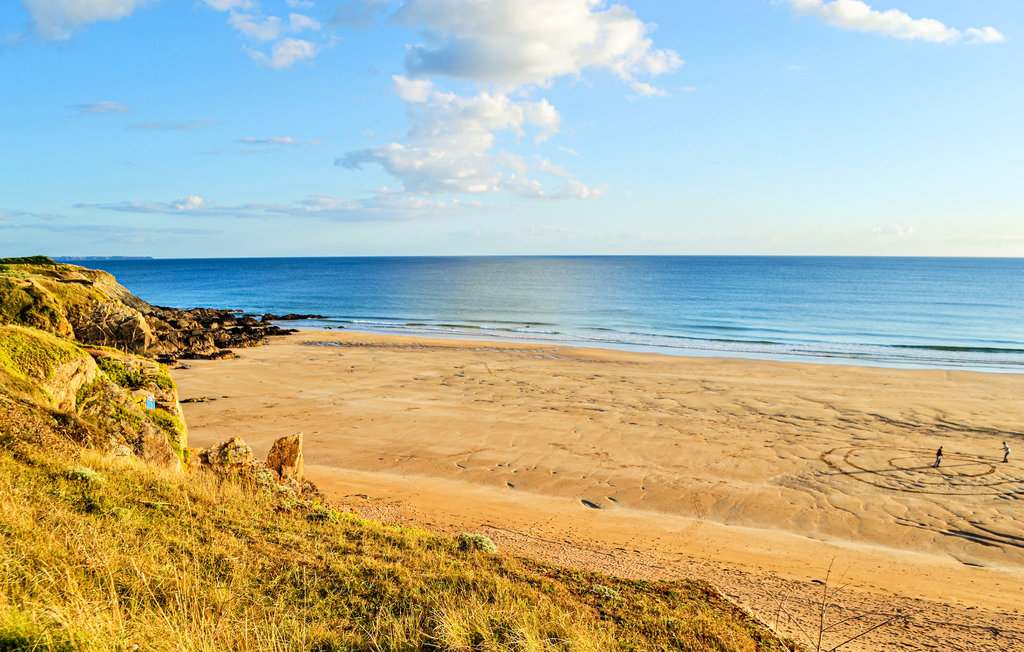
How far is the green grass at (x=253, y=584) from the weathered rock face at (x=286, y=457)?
340 centimetres

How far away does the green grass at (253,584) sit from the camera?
180 inches

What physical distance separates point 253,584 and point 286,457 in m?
6.49

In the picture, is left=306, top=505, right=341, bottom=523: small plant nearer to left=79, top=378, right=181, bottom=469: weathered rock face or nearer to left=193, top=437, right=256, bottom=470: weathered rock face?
left=193, top=437, right=256, bottom=470: weathered rock face

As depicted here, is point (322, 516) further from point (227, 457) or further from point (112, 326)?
point (112, 326)

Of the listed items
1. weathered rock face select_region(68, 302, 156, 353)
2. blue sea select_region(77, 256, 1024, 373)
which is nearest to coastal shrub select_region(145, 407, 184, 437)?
weathered rock face select_region(68, 302, 156, 353)

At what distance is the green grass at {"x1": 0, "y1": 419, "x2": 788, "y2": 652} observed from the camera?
4.56 meters

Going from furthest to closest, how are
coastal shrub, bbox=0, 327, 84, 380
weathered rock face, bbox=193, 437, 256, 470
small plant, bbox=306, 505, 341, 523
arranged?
weathered rock face, bbox=193, 437, 256, 470 → coastal shrub, bbox=0, 327, 84, 380 → small plant, bbox=306, 505, 341, 523

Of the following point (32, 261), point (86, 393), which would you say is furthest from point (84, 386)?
point (32, 261)

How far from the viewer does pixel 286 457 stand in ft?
38.9

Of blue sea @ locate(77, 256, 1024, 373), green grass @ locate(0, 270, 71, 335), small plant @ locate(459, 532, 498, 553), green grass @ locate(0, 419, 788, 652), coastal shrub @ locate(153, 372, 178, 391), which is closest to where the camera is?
green grass @ locate(0, 419, 788, 652)

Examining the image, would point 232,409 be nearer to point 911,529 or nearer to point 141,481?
point 141,481

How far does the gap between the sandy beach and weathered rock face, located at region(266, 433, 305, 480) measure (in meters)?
1.30

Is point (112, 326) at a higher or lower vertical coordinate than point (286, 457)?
higher

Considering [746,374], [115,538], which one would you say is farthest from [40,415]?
[746,374]
